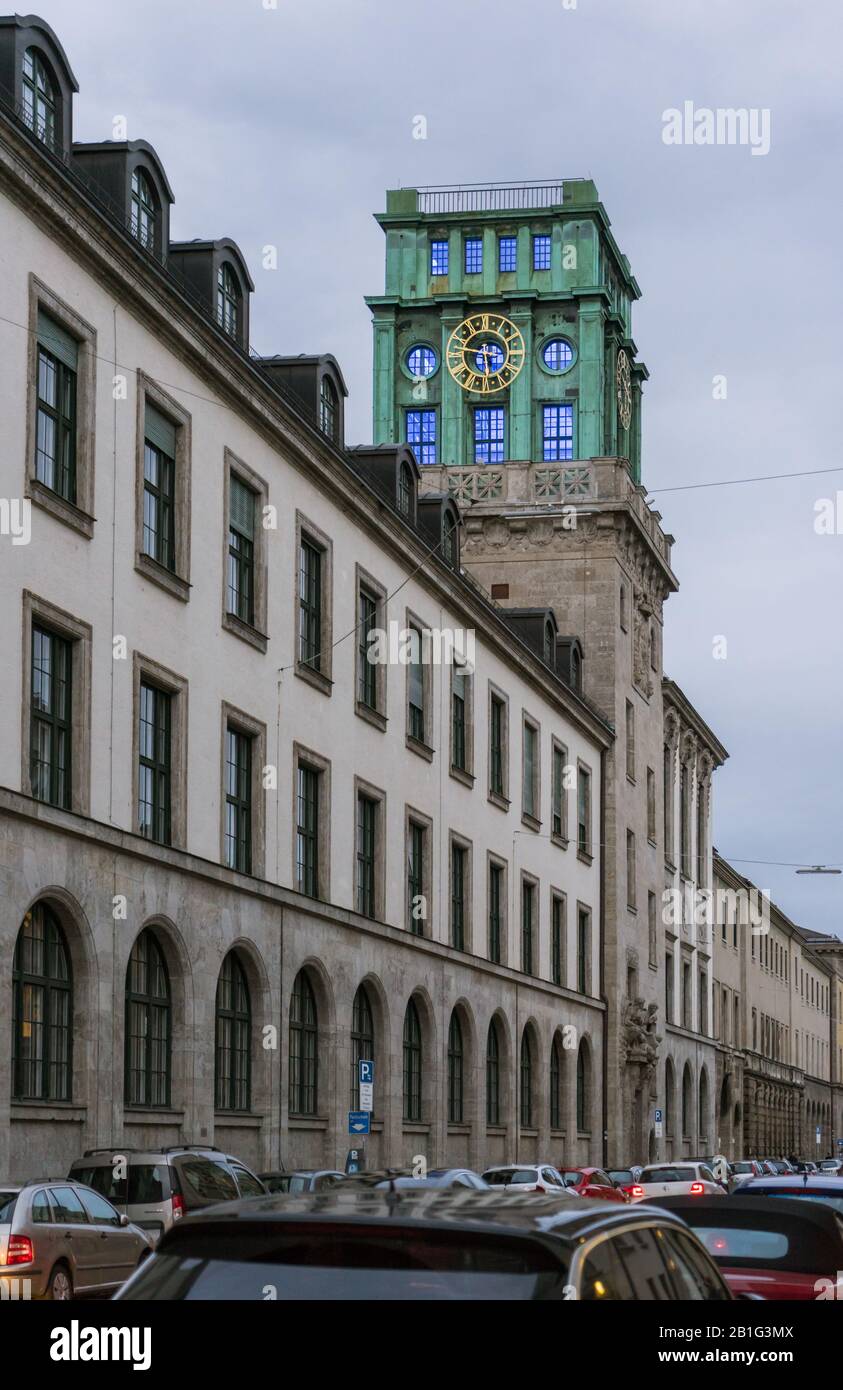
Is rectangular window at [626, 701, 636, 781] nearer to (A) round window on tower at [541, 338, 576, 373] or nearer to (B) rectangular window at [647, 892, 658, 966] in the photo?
(B) rectangular window at [647, 892, 658, 966]

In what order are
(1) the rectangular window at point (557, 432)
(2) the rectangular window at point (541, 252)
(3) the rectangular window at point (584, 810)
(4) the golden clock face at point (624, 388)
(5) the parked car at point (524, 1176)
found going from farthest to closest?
1. (4) the golden clock face at point (624, 388)
2. (2) the rectangular window at point (541, 252)
3. (1) the rectangular window at point (557, 432)
4. (3) the rectangular window at point (584, 810)
5. (5) the parked car at point (524, 1176)

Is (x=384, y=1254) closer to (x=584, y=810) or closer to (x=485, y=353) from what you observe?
(x=584, y=810)

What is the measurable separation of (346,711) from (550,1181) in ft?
33.0

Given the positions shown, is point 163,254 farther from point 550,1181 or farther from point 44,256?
point 550,1181

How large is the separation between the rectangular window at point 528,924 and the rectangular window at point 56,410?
28423 mm

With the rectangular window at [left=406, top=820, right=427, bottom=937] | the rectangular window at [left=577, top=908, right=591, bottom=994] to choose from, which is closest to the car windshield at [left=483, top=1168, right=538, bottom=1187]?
the rectangular window at [left=406, top=820, right=427, bottom=937]

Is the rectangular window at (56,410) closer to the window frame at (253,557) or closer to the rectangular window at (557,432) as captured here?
the window frame at (253,557)

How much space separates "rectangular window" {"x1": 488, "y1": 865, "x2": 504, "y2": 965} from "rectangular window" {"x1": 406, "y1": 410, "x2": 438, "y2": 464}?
68.5 ft

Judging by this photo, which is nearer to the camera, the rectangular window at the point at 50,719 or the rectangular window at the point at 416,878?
the rectangular window at the point at 50,719

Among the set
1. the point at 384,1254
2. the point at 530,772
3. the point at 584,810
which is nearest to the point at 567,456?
the point at 584,810

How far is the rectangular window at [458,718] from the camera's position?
49469 millimetres

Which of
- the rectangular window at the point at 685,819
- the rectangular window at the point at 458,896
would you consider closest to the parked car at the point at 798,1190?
the rectangular window at the point at 458,896

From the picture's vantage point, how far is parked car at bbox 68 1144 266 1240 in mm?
24250

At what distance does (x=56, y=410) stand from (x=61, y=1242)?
1354 cm
